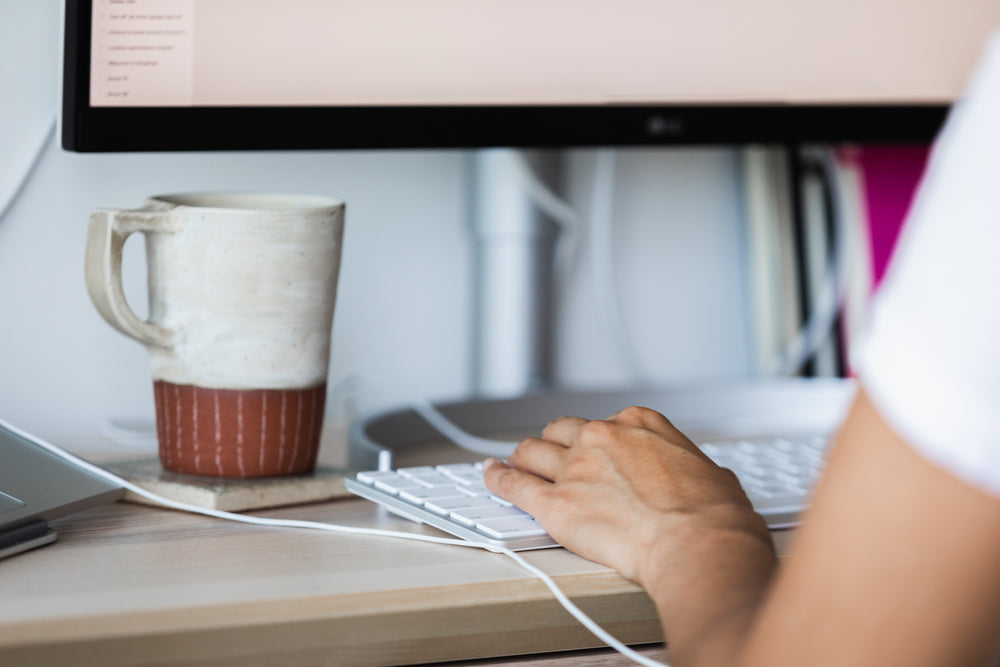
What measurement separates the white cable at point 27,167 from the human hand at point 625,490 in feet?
1.39

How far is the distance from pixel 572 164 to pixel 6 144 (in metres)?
0.44

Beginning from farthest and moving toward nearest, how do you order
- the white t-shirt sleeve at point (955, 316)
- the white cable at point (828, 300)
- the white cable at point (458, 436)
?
1. the white cable at point (828, 300)
2. the white cable at point (458, 436)
3. the white t-shirt sleeve at point (955, 316)

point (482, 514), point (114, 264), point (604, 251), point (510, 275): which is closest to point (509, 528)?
point (482, 514)

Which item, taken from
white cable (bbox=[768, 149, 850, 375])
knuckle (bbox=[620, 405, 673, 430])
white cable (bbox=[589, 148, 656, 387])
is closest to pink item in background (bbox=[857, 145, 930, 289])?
white cable (bbox=[768, 149, 850, 375])

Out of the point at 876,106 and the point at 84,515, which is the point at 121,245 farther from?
the point at 876,106

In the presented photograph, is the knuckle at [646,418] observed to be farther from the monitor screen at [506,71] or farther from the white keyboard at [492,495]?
the monitor screen at [506,71]

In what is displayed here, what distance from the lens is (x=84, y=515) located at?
53 centimetres

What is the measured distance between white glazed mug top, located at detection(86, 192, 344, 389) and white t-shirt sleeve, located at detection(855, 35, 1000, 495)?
1.16 ft

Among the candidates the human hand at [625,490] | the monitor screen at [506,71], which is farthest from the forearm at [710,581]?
the monitor screen at [506,71]

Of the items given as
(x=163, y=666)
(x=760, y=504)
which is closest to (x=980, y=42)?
(x=760, y=504)

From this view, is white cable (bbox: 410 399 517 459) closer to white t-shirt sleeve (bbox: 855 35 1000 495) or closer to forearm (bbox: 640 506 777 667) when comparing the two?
forearm (bbox: 640 506 777 667)

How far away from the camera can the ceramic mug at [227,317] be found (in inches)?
21.8

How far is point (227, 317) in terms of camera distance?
0.56m

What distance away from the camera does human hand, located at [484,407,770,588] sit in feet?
1.46
